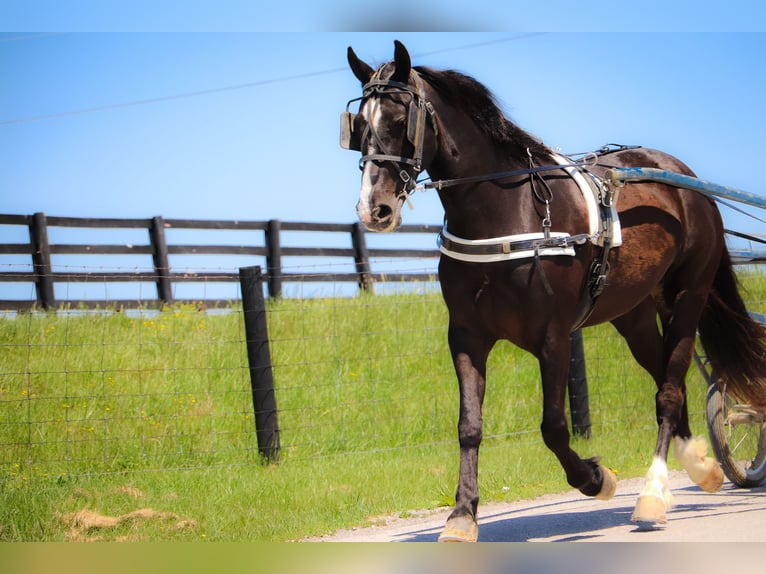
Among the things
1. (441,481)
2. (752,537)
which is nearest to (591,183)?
(752,537)

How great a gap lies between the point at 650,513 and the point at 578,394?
4.91m

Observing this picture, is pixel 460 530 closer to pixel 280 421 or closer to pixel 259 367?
pixel 259 367

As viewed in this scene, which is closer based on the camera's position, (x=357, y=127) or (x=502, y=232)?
(x=357, y=127)

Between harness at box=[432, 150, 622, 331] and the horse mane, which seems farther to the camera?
the horse mane

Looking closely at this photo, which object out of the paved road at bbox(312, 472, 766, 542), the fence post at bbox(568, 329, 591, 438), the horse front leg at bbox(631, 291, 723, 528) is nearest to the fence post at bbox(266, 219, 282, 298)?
the fence post at bbox(568, 329, 591, 438)

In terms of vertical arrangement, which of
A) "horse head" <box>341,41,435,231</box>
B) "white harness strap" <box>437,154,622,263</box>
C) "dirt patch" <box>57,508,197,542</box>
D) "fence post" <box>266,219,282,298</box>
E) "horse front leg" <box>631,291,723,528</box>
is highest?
"fence post" <box>266,219,282,298</box>

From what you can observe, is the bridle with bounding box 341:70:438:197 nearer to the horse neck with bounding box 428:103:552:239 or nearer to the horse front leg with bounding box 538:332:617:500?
the horse neck with bounding box 428:103:552:239

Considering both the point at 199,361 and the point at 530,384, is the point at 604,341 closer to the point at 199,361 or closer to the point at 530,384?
the point at 530,384

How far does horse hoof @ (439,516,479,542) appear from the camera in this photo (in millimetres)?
4418

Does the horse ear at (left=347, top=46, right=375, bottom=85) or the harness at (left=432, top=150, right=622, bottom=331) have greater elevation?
the horse ear at (left=347, top=46, right=375, bottom=85)

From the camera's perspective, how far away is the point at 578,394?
9.84 m

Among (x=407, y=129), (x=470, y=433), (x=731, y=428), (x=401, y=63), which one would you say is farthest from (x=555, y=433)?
(x=731, y=428)

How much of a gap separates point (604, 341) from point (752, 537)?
799 centimetres

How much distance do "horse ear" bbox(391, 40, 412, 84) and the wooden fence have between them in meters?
8.69
